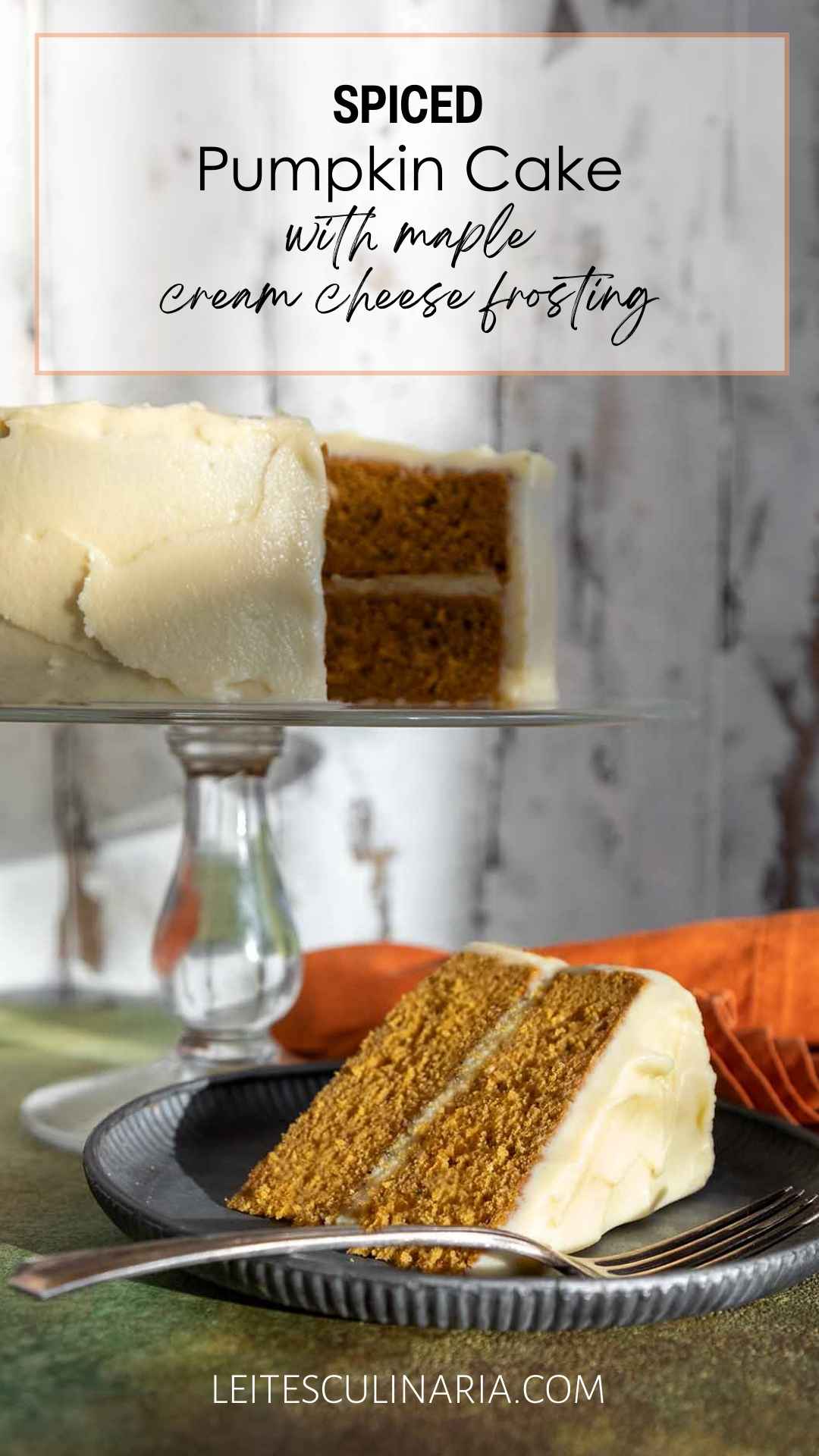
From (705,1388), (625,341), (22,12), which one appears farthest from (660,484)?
(705,1388)

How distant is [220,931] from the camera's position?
1073 mm

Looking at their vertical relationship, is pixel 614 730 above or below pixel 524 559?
below

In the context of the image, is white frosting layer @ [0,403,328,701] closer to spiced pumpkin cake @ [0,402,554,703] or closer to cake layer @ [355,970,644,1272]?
spiced pumpkin cake @ [0,402,554,703]

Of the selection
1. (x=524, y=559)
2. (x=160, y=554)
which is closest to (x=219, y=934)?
(x=160, y=554)

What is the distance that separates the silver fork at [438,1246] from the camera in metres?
0.54

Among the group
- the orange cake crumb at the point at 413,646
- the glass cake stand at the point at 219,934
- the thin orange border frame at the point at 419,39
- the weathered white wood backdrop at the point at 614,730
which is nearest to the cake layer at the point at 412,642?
the orange cake crumb at the point at 413,646

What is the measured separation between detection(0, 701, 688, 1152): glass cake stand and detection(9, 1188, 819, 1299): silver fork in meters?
0.39

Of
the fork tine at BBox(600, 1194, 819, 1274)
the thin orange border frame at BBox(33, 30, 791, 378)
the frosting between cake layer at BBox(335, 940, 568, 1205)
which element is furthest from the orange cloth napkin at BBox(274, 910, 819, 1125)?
the thin orange border frame at BBox(33, 30, 791, 378)

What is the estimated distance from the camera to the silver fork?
0.54 m

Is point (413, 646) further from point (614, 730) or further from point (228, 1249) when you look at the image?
point (228, 1249)

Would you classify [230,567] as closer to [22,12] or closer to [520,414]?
[520,414]

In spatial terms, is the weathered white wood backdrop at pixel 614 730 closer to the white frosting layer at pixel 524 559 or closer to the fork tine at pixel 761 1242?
the white frosting layer at pixel 524 559

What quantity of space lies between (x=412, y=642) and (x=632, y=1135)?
57cm

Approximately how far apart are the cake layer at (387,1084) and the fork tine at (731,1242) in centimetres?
14
